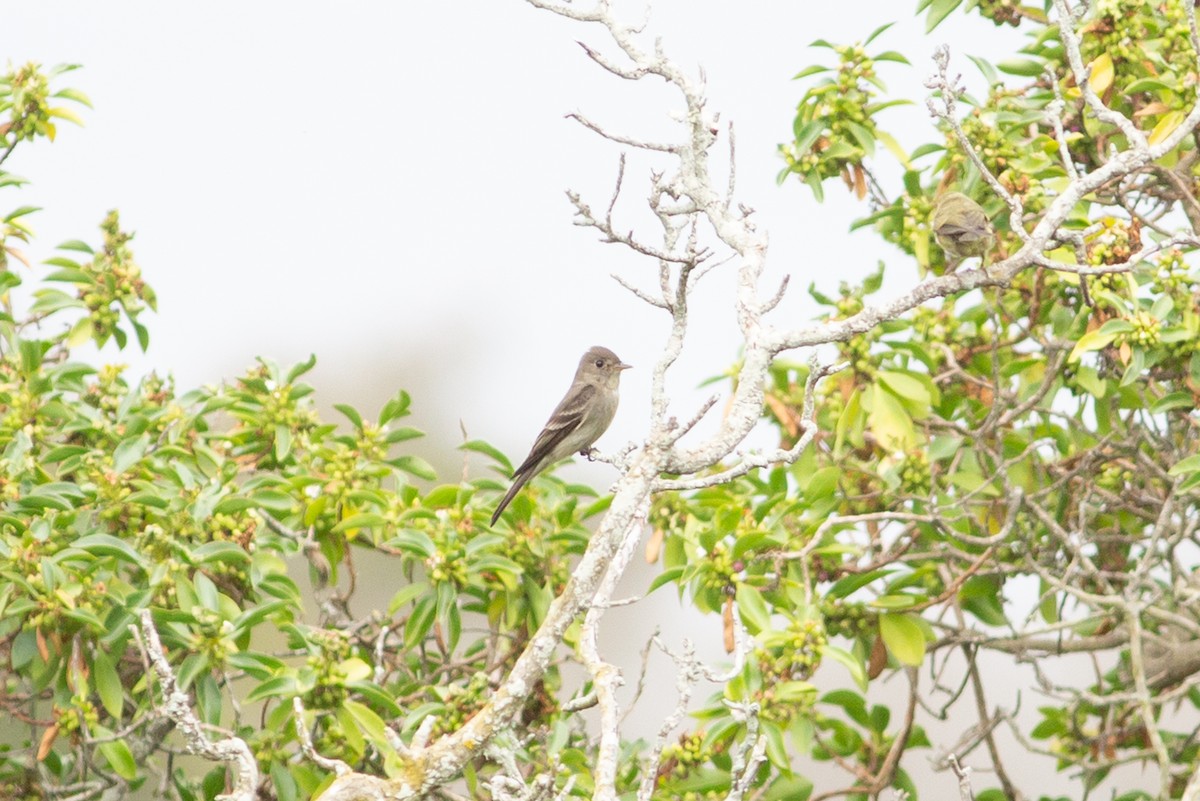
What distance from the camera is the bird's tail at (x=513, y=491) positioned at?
5351mm

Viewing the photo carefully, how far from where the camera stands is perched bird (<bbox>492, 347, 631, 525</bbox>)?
7055 millimetres

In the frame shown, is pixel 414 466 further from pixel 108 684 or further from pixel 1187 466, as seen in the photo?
pixel 1187 466

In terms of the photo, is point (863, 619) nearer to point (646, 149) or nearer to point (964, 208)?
point (964, 208)

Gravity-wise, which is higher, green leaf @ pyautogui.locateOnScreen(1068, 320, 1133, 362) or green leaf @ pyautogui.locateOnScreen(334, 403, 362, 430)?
green leaf @ pyautogui.locateOnScreen(1068, 320, 1133, 362)

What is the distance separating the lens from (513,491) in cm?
557

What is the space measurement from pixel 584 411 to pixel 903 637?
273cm

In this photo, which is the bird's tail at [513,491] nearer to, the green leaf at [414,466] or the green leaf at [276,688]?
the green leaf at [414,466]

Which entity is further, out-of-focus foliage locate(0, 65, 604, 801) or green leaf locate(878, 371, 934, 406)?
green leaf locate(878, 371, 934, 406)

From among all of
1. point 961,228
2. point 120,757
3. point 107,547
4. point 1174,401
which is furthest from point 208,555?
point 1174,401

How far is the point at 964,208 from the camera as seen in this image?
17.0 ft

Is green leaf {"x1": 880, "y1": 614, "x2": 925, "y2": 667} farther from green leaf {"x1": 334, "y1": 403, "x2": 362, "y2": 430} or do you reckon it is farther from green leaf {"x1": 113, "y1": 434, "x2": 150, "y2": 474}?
green leaf {"x1": 113, "y1": 434, "x2": 150, "y2": 474}

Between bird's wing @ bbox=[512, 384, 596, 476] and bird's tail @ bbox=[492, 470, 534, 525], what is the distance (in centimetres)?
68

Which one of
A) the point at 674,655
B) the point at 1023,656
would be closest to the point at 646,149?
the point at 674,655

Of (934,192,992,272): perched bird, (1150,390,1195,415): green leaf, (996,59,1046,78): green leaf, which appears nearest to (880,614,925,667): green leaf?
(1150,390,1195,415): green leaf
